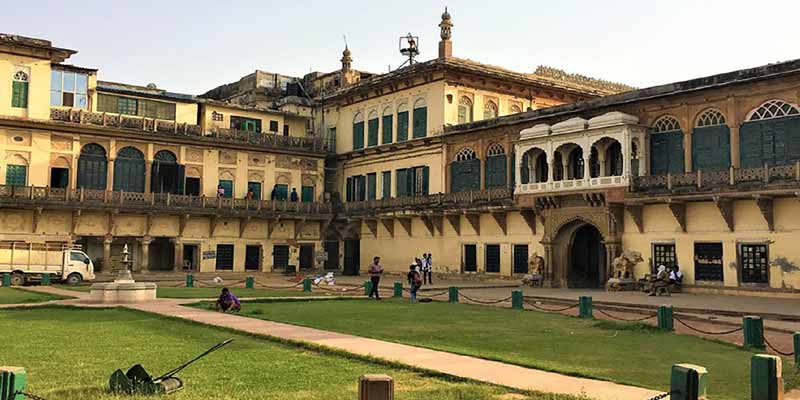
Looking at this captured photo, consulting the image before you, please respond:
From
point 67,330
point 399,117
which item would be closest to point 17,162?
point 399,117

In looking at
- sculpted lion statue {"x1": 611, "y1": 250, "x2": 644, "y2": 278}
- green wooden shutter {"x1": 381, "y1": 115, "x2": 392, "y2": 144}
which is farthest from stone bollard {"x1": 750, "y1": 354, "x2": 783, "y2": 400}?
green wooden shutter {"x1": 381, "y1": 115, "x2": 392, "y2": 144}

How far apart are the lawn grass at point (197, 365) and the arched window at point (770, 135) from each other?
2059cm

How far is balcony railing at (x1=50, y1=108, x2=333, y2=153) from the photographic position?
3838 cm

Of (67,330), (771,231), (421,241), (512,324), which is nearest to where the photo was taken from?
(67,330)

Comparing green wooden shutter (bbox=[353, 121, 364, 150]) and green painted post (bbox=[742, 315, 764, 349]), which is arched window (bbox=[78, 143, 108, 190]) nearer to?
green wooden shutter (bbox=[353, 121, 364, 150])

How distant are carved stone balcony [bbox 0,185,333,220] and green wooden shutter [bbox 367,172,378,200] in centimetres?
270

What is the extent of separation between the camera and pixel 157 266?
43188 millimetres

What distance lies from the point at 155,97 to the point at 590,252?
2509cm

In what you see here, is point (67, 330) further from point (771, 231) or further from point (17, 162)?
point (17, 162)

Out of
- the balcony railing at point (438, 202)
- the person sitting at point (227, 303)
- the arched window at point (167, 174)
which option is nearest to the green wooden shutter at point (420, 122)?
the balcony railing at point (438, 202)

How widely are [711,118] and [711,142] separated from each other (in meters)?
0.93

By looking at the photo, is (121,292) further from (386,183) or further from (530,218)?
(386,183)

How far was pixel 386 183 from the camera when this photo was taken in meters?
43.5

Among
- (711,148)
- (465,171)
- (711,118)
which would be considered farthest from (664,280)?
(465,171)
